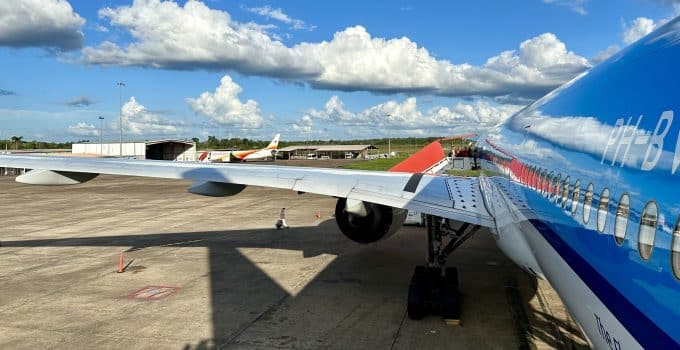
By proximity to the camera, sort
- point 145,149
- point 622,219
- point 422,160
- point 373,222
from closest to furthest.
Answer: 1. point 622,219
2. point 373,222
3. point 422,160
4. point 145,149

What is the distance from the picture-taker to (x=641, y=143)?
115 inches

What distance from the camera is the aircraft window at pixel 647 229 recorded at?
2.70 meters

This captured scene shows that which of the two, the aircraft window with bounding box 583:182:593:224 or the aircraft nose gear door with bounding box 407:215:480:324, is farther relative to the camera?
the aircraft nose gear door with bounding box 407:215:480:324

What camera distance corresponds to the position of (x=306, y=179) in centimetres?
1166

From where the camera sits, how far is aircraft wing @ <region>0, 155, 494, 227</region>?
389 inches

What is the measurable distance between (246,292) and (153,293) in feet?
6.89

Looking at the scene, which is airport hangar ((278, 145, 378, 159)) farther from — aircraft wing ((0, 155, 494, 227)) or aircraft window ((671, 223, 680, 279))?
aircraft window ((671, 223, 680, 279))

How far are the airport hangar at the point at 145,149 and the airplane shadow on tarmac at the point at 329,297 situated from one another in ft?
187

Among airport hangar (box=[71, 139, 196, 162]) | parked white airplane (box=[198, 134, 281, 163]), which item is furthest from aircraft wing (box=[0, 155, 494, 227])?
parked white airplane (box=[198, 134, 281, 163])

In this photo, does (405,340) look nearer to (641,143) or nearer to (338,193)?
(338,193)

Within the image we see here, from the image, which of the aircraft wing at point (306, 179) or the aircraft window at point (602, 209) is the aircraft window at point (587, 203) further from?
the aircraft wing at point (306, 179)

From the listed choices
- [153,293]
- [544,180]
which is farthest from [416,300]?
[153,293]

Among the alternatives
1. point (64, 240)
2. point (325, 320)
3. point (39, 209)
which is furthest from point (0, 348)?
point (39, 209)

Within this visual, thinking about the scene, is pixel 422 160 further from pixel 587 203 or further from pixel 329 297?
pixel 587 203
